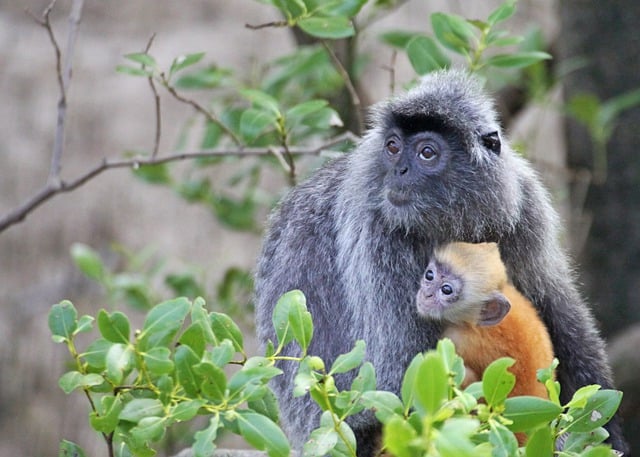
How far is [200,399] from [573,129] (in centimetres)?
428

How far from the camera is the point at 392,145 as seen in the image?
3.28 metres

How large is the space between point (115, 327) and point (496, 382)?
33.0 inches

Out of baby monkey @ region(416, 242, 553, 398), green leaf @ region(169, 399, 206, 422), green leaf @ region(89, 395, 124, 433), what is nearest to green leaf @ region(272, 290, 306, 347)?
green leaf @ region(169, 399, 206, 422)

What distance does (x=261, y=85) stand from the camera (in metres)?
4.91

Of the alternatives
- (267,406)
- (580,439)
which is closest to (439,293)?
(580,439)

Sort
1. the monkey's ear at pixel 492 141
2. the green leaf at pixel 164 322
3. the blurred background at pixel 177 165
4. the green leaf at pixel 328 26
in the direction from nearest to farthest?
the green leaf at pixel 164 322
the monkey's ear at pixel 492 141
the green leaf at pixel 328 26
the blurred background at pixel 177 165

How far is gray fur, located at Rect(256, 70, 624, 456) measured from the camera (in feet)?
10.7

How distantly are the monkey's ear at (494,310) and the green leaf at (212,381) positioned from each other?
131 cm

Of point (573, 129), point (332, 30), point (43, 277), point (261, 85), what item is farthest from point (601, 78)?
point (43, 277)

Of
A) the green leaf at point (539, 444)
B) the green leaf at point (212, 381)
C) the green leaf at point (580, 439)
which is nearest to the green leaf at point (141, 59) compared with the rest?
the green leaf at point (212, 381)

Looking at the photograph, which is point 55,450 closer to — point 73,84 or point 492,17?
point 73,84

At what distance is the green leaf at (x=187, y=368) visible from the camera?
2066 mm

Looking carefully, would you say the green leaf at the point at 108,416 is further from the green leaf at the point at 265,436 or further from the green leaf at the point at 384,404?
the green leaf at the point at 384,404

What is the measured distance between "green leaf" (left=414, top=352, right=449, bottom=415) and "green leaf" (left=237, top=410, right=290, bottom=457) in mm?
498
